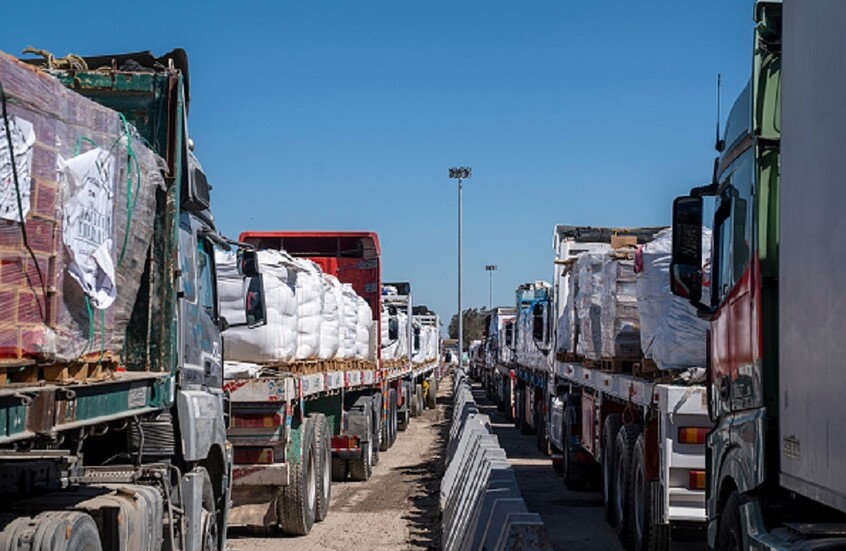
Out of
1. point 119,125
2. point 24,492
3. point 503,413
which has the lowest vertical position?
point 503,413

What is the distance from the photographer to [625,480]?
11797mm

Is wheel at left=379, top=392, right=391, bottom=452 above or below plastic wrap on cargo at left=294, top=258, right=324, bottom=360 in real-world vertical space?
below

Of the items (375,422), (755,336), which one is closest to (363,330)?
(375,422)

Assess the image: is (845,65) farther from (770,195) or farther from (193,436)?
(193,436)

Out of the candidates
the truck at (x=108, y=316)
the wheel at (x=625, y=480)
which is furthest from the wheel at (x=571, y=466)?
the truck at (x=108, y=316)

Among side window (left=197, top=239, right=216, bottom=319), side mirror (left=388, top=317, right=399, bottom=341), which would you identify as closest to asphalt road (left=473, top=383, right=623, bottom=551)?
side mirror (left=388, top=317, right=399, bottom=341)

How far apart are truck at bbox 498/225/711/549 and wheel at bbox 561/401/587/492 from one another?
1 cm

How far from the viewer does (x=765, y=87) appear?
19.2ft

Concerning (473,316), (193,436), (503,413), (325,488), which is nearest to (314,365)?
(325,488)

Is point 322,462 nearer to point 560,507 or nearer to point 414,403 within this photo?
point 560,507

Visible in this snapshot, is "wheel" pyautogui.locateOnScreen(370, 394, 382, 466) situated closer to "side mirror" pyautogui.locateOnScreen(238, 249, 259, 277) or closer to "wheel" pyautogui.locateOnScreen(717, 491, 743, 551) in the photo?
"side mirror" pyautogui.locateOnScreen(238, 249, 259, 277)

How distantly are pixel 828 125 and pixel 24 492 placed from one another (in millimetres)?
4587

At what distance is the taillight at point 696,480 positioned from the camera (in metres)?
9.62

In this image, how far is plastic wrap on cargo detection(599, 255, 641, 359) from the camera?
42.3 ft
